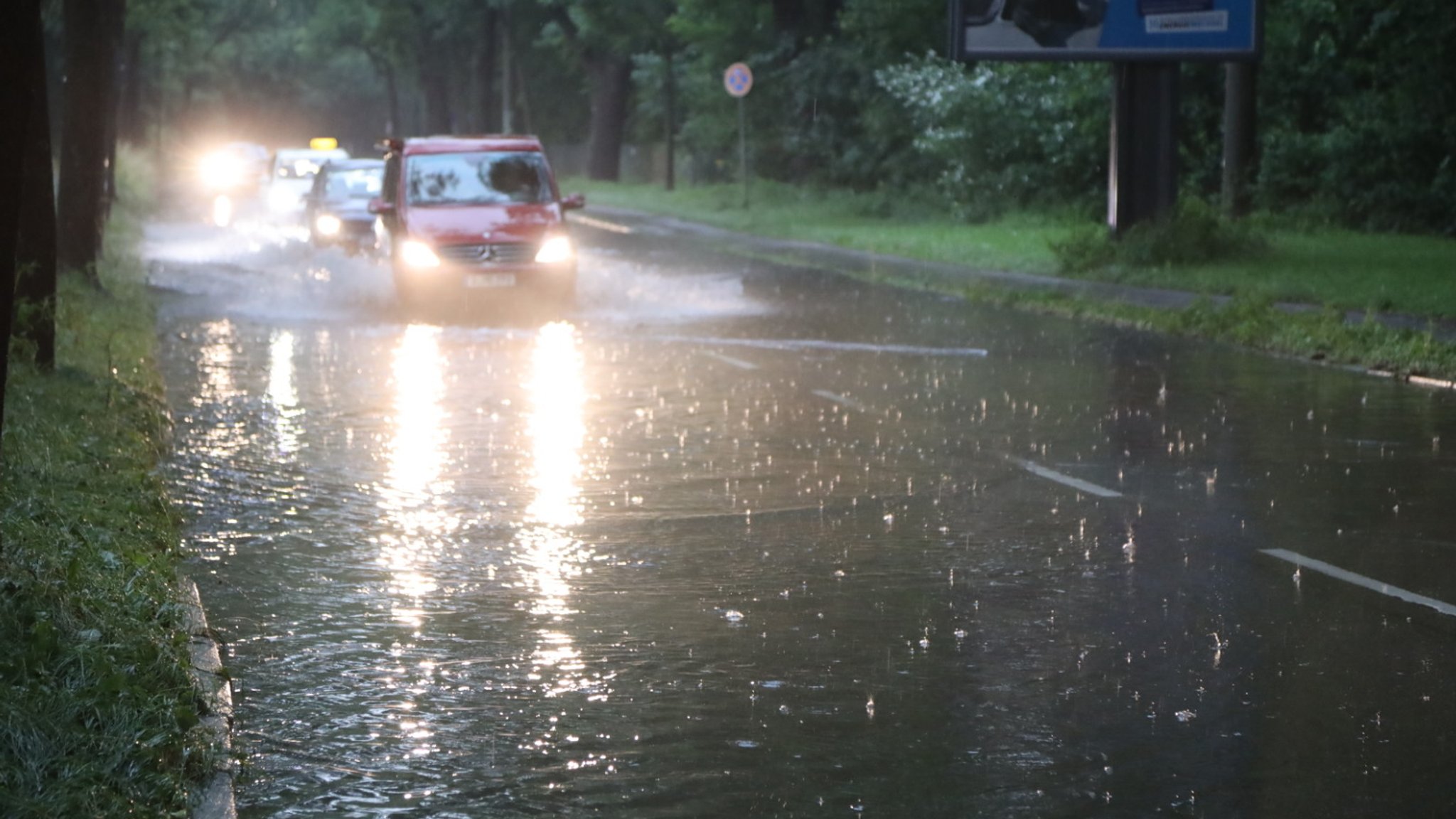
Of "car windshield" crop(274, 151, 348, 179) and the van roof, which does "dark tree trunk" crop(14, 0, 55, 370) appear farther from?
"car windshield" crop(274, 151, 348, 179)

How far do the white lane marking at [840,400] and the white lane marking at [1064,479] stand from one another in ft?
7.96

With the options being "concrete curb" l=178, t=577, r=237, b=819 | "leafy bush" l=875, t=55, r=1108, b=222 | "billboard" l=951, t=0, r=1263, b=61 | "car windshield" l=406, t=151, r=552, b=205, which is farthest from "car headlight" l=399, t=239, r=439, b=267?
"leafy bush" l=875, t=55, r=1108, b=222

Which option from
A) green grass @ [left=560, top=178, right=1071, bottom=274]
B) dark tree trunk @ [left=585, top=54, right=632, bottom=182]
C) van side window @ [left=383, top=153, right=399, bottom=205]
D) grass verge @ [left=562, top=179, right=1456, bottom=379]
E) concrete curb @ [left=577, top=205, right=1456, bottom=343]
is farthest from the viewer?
dark tree trunk @ [left=585, top=54, right=632, bottom=182]

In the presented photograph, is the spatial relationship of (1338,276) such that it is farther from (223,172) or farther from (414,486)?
(223,172)

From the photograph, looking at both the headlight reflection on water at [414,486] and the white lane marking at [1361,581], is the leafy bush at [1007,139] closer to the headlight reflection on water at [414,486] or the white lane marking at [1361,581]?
the headlight reflection on water at [414,486]

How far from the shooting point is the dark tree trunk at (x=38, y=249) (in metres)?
13.5

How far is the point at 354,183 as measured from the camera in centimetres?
3500

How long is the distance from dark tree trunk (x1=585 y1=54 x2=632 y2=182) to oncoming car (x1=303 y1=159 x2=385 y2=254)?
35797 mm

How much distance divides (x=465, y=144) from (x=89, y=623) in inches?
687

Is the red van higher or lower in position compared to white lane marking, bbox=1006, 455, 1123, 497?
higher

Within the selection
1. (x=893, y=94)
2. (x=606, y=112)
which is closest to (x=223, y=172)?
(x=606, y=112)

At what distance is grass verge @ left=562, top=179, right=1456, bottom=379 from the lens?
58.3 ft

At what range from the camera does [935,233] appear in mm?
38000

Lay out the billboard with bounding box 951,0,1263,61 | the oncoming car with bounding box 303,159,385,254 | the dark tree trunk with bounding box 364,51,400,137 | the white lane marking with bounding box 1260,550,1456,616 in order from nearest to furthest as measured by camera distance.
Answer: the white lane marking with bounding box 1260,550,1456,616 < the billboard with bounding box 951,0,1263,61 < the oncoming car with bounding box 303,159,385,254 < the dark tree trunk with bounding box 364,51,400,137
